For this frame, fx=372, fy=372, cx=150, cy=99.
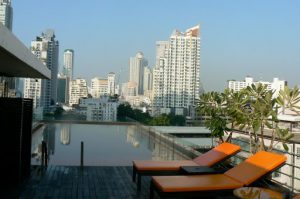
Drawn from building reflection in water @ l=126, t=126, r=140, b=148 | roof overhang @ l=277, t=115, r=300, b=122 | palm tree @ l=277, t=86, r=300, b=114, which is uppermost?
palm tree @ l=277, t=86, r=300, b=114

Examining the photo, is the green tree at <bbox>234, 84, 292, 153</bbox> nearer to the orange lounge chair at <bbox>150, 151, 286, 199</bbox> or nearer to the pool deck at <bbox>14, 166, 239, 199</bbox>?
the orange lounge chair at <bbox>150, 151, 286, 199</bbox>

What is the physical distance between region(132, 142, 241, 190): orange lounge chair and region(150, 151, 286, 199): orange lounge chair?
0.65m

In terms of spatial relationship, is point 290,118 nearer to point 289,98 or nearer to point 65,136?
point 289,98

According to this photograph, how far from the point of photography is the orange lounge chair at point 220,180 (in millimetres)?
4188

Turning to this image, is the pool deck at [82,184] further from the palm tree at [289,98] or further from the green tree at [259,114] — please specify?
the palm tree at [289,98]

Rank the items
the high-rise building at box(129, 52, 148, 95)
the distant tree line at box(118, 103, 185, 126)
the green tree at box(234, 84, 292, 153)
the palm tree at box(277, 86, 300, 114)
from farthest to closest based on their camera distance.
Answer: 1. the high-rise building at box(129, 52, 148, 95)
2. the distant tree line at box(118, 103, 185, 126)
3. the green tree at box(234, 84, 292, 153)
4. the palm tree at box(277, 86, 300, 114)

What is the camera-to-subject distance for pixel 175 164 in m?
5.60

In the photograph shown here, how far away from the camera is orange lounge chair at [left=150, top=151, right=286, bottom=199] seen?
13.7 feet

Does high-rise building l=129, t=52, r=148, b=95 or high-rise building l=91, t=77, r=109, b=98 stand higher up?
high-rise building l=129, t=52, r=148, b=95

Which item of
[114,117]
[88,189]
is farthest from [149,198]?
[114,117]

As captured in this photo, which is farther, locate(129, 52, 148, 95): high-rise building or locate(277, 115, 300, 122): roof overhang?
locate(129, 52, 148, 95): high-rise building

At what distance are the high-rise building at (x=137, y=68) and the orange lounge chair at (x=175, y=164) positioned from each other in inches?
3469

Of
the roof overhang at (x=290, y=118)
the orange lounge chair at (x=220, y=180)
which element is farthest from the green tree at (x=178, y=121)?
the orange lounge chair at (x=220, y=180)

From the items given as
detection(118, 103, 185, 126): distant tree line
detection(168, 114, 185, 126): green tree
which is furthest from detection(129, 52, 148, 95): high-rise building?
detection(168, 114, 185, 126): green tree
